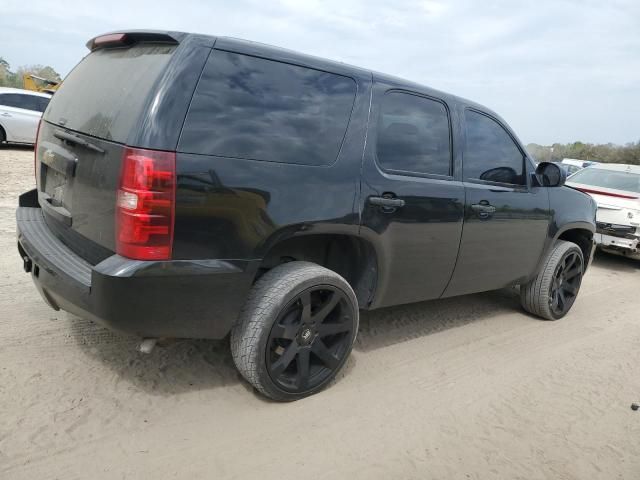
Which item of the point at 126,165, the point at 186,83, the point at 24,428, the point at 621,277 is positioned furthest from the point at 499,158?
the point at 621,277

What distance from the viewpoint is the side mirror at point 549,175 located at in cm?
417

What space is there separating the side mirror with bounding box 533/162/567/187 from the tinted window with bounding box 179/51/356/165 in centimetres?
211

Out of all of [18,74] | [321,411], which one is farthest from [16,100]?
[18,74]

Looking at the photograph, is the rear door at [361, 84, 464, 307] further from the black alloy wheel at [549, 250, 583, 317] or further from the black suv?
the black alloy wheel at [549, 250, 583, 317]

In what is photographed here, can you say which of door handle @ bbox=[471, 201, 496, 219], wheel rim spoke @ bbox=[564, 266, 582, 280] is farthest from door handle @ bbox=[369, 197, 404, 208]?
wheel rim spoke @ bbox=[564, 266, 582, 280]

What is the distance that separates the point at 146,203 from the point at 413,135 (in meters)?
1.81

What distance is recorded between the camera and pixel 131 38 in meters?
2.63

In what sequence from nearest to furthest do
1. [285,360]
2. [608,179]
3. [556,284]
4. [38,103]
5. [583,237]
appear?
[285,360] < [556,284] < [583,237] < [608,179] < [38,103]

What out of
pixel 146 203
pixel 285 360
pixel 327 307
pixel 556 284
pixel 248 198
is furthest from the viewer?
pixel 556 284

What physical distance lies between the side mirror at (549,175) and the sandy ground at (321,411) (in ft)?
4.45

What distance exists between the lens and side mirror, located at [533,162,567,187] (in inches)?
164

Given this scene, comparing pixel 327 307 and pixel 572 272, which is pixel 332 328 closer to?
pixel 327 307

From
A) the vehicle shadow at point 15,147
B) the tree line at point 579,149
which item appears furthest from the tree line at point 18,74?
the vehicle shadow at point 15,147

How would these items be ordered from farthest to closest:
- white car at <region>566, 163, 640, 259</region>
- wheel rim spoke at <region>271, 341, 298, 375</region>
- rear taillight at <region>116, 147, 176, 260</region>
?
1. white car at <region>566, 163, 640, 259</region>
2. wheel rim spoke at <region>271, 341, 298, 375</region>
3. rear taillight at <region>116, 147, 176, 260</region>
